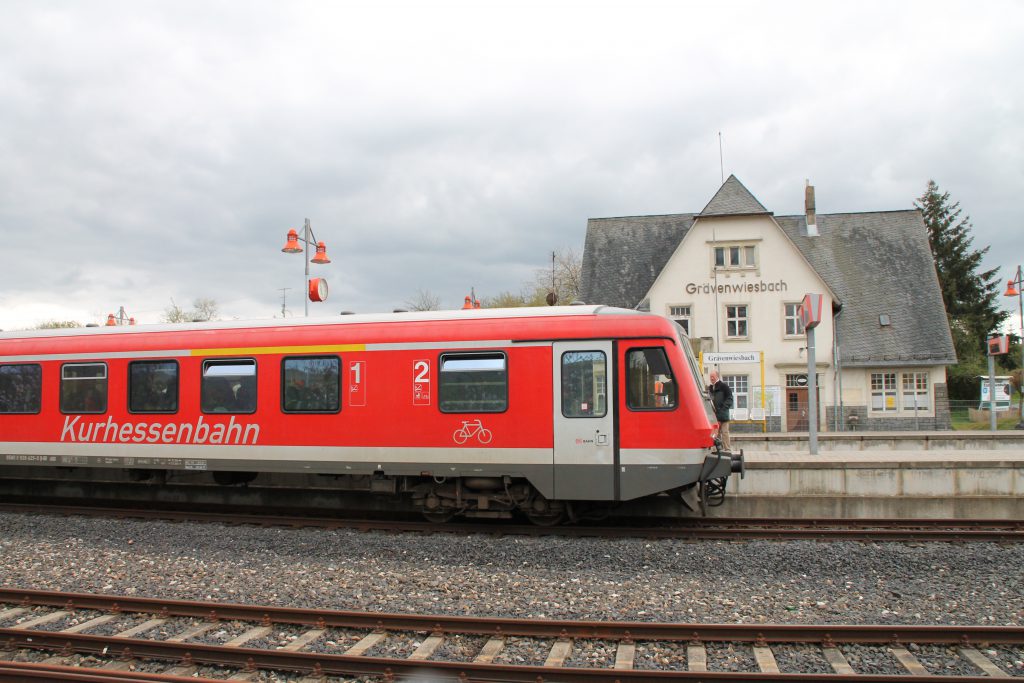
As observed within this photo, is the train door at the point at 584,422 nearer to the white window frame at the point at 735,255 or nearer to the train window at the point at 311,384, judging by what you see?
the train window at the point at 311,384

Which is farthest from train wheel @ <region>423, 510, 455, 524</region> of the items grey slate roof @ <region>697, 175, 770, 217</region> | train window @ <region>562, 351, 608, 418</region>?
grey slate roof @ <region>697, 175, 770, 217</region>

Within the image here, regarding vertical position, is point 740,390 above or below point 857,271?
below

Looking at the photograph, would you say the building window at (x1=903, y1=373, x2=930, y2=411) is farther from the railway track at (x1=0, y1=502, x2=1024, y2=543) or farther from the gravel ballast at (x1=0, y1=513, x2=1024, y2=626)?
the gravel ballast at (x1=0, y1=513, x2=1024, y2=626)

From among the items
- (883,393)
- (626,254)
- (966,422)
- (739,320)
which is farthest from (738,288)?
(966,422)

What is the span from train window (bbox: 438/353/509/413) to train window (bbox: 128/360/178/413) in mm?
4484

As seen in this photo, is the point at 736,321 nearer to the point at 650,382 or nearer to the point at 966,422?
the point at 966,422

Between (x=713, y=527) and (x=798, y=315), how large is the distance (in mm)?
25649

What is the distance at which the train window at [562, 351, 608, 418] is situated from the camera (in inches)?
392

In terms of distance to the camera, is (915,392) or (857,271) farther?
(857,271)

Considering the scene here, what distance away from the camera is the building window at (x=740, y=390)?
33.0 m

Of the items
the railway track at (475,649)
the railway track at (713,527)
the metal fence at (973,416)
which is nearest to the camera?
the railway track at (475,649)

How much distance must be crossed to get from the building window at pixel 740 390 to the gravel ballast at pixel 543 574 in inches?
932

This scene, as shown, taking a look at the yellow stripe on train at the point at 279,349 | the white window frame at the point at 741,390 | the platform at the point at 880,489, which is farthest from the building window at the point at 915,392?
the yellow stripe on train at the point at 279,349

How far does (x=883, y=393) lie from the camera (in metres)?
33.8
